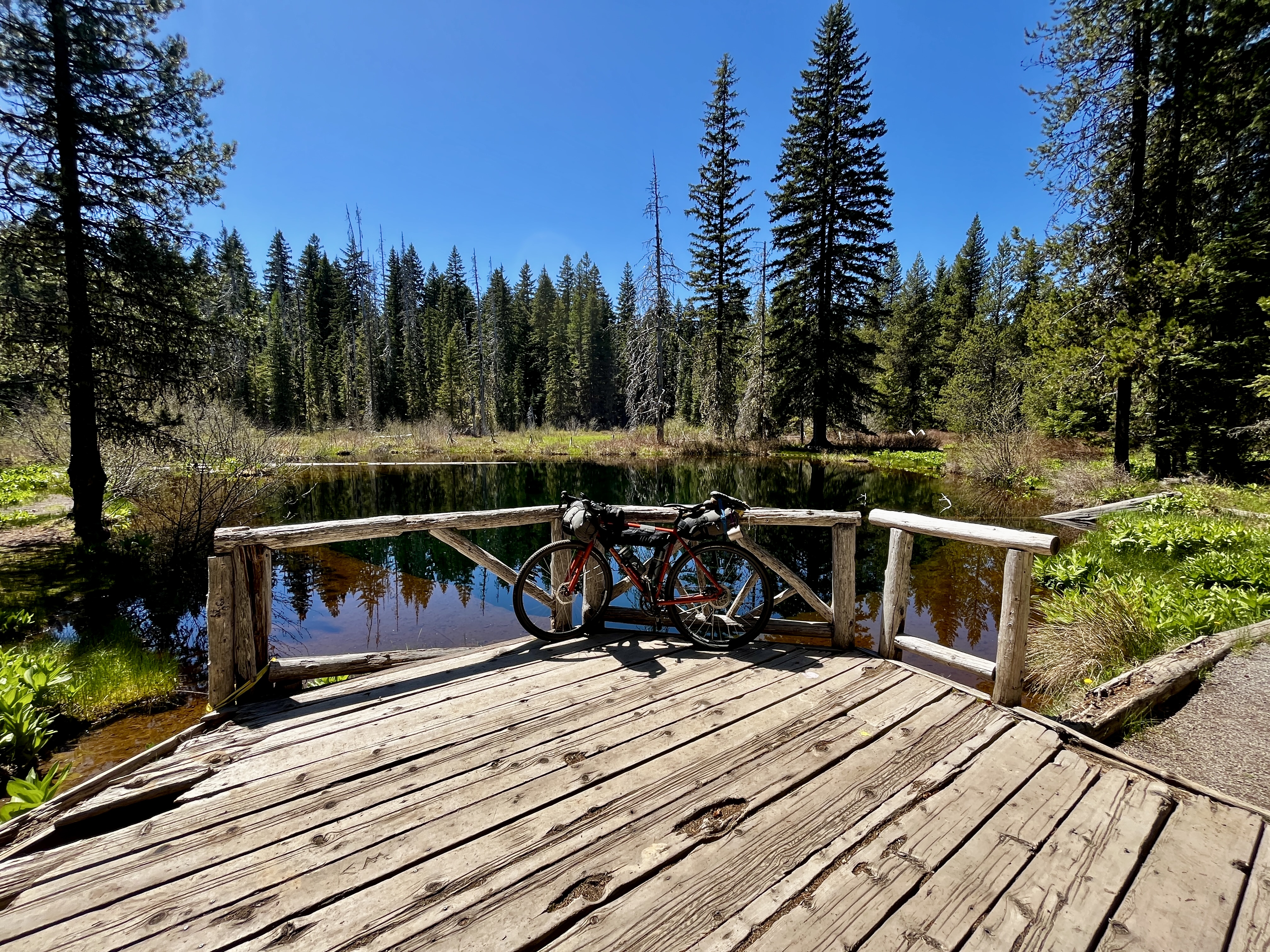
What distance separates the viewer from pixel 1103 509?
11.8 meters

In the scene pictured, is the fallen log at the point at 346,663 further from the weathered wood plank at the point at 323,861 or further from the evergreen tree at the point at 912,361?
the evergreen tree at the point at 912,361

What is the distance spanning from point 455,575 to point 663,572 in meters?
7.58

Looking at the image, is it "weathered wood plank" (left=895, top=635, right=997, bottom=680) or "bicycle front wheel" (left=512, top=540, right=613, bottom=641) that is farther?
"bicycle front wheel" (left=512, top=540, right=613, bottom=641)

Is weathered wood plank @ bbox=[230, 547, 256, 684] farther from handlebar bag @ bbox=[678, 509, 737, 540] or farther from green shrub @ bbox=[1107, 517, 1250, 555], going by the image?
green shrub @ bbox=[1107, 517, 1250, 555]

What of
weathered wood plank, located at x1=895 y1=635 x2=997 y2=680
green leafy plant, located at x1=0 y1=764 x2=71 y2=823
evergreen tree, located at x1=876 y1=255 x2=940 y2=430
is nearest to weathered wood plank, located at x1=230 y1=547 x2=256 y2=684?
green leafy plant, located at x1=0 y1=764 x2=71 y2=823

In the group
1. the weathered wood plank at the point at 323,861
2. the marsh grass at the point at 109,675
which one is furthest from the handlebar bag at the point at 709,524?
the marsh grass at the point at 109,675

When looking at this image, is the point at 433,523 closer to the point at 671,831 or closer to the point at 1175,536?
the point at 671,831

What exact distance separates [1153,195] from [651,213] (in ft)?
64.5

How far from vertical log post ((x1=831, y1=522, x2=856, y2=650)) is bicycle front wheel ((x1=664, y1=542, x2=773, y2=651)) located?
53 cm

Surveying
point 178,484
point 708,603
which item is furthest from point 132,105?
point 708,603

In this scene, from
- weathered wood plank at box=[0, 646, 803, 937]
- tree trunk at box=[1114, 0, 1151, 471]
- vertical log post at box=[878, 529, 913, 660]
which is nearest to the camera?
weathered wood plank at box=[0, 646, 803, 937]

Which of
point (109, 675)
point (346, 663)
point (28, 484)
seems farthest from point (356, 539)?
point (28, 484)

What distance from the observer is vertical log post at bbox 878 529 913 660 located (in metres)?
4.05

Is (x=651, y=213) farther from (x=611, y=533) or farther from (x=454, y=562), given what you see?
(x=611, y=533)
